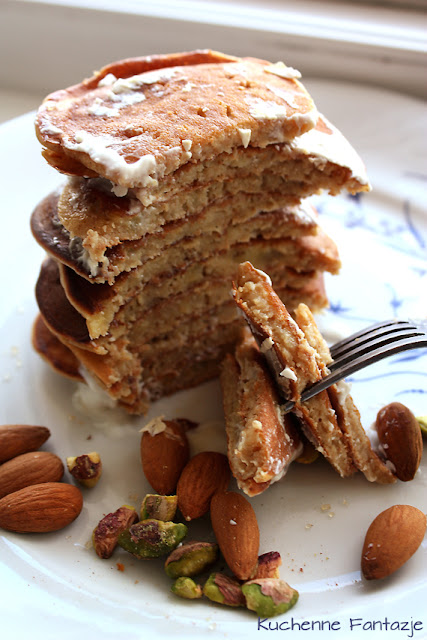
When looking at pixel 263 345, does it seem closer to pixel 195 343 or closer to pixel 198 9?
pixel 195 343

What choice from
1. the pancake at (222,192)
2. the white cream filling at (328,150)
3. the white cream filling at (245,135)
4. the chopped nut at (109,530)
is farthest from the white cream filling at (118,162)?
the chopped nut at (109,530)

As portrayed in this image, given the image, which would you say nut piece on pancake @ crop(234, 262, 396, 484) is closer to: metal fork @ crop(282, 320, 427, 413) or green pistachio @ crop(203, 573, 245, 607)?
metal fork @ crop(282, 320, 427, 413)

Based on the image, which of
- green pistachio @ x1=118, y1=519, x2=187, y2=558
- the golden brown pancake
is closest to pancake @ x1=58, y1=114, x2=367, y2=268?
the golden brown pancake

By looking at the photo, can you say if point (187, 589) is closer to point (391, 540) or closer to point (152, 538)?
A: point (152, 538)

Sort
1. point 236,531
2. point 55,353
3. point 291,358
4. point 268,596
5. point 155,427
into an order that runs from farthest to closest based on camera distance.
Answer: point 55,353 → point 155,427 → point 291,358 → point 236,531 → point 268,596

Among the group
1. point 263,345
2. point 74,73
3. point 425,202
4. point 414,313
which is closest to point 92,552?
point 263,345

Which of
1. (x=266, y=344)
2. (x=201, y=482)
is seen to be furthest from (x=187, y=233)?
(x=201, y=482)
